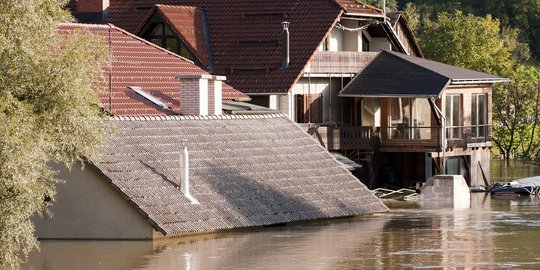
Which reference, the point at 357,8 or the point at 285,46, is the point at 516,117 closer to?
the point at 357,8

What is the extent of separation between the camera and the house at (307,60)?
54.0m

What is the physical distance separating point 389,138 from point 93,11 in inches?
464

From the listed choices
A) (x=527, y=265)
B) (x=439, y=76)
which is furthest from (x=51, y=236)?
(x=439, y=76)

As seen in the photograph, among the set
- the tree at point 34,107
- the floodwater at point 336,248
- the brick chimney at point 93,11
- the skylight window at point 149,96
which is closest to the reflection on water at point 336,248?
the floodwater at point 336,248

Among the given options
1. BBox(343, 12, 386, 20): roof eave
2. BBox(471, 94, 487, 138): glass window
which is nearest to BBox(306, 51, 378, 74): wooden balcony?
BBox(343, 12, 386, 20): roof eave

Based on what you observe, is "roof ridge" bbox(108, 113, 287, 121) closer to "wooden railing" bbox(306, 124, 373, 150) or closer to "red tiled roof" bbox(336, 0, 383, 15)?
"wooden railing" bbox(306, 124, 373, 150)

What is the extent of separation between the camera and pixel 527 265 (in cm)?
3097

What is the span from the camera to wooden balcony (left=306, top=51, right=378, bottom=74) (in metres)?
54.9

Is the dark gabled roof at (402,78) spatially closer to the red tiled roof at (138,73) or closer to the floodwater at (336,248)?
the red tiled roof at (138,73)

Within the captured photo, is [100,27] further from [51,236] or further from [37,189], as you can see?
[37,189]

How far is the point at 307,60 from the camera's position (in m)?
53.5

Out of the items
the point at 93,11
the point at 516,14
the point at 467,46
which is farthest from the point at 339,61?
the point at 516,14

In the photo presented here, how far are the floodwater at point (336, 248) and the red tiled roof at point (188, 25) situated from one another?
14.8 m

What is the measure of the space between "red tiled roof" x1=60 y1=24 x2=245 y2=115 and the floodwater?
6012mm
